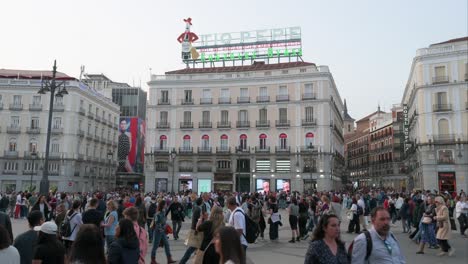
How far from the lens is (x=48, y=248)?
15.6ft

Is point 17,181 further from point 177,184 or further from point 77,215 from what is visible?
point 77,215

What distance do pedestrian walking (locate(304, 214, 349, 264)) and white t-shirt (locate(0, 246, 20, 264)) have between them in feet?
9.66

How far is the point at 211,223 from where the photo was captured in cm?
641

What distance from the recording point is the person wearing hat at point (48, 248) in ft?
15.4

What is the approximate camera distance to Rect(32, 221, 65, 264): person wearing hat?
4684 millimetres

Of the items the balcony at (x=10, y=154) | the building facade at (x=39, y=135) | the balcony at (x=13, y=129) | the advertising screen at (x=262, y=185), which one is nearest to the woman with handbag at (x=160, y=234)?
the advertising screen at (x=262, y=185)

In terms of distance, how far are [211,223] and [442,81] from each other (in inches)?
1670

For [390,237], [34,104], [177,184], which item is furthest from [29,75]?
[390,237]

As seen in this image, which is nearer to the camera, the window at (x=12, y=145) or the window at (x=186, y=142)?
the window at (x=186, y=142)

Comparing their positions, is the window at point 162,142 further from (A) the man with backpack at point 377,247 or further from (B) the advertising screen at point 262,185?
(A) the man with backpack at point 377,247

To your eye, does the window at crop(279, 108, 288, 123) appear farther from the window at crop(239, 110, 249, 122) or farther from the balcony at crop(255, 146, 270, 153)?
the window at crop(239, 110, 249, 122)

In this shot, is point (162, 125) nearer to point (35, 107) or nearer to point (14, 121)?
point (35, 107)

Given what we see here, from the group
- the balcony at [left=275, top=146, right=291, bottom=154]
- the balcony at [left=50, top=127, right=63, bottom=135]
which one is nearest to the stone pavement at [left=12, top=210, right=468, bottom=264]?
the balcony at [left=275, top=146, right=291, bottom=154]

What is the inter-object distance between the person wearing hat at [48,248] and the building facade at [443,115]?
1649 inches
